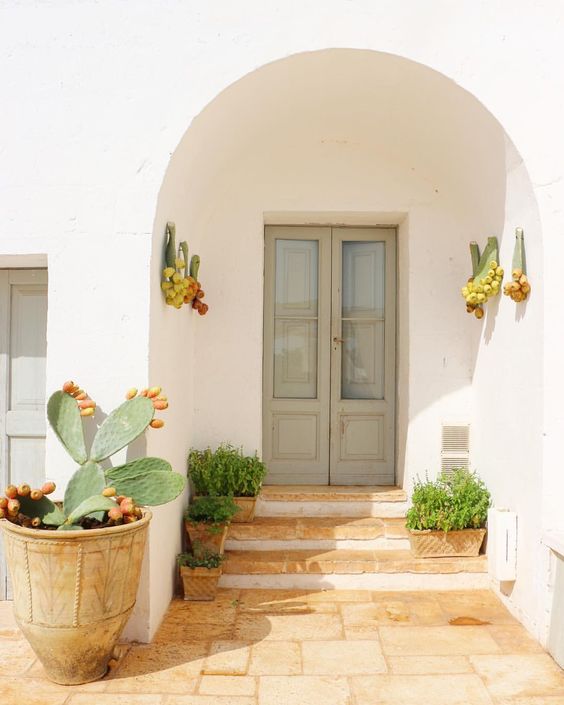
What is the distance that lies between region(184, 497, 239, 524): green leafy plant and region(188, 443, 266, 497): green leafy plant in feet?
0.47

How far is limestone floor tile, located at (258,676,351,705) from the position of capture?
3.00 meters

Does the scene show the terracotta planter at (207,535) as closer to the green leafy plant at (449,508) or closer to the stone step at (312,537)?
the stone step at (312,537)

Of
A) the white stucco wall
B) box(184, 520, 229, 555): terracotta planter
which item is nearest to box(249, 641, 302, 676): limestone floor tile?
the white stucco wall

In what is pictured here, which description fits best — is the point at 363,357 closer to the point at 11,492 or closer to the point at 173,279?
the point at 173,279

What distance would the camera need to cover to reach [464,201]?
473 cm

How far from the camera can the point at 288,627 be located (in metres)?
3.75

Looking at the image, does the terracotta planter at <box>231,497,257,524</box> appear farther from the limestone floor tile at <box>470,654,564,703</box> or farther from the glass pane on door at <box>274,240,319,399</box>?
the limestone floor tile at <box>470,654,564,703</box>

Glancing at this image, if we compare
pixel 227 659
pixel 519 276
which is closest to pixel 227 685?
pixel 227 659

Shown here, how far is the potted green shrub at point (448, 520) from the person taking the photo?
14.1ft

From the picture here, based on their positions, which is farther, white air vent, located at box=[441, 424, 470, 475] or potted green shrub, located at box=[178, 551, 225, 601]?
white air vent, located at box=[441, 424, 470, 475]

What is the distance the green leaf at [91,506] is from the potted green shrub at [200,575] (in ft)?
4.06

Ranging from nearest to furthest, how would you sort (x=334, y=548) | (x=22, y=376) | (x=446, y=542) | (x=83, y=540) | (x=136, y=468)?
1. (x=83, y=540)
2. (x=136, y=468)
3. (x=22, y=376)
4. (x=446, y=542)
5. (x=334, y=548)

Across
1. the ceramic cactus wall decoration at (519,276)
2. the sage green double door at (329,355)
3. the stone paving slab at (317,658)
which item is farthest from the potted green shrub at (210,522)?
the ceramic cactus wall decoration at (519,276)

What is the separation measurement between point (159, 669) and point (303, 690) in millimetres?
717
